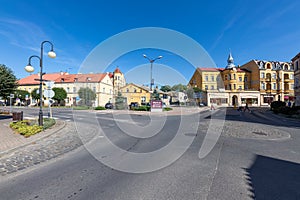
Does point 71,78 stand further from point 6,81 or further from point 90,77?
point 6,81

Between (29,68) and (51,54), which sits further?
(51,54)

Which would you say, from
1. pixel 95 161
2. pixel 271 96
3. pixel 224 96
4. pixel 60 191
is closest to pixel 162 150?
pixel 95 161

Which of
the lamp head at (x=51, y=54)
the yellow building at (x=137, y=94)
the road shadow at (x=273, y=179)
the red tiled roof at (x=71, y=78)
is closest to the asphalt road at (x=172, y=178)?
the road shadow at (x=273, y=179)

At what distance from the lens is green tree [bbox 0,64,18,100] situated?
1274cm

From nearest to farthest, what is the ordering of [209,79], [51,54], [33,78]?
[51,54], [33,78], [209,79]

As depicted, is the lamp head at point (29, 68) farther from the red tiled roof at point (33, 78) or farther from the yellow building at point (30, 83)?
the red tiled roof at point (33, 78)

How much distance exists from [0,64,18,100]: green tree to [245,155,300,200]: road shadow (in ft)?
56.4

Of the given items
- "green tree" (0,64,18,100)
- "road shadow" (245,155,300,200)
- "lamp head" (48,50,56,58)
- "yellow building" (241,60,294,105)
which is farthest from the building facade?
"yellow building" (241,60,294,105)

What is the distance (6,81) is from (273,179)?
699 inches

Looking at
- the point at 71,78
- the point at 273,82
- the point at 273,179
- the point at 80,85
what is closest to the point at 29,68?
the point at 273,179

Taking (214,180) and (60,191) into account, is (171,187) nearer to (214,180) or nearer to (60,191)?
(214,180)

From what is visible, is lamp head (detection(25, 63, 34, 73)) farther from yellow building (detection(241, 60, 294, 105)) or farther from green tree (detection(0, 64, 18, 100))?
yellow building (detection(241, 60, 294, 105))

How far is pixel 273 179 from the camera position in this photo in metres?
3.43

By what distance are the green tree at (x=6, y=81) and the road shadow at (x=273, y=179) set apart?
17.2 metres
